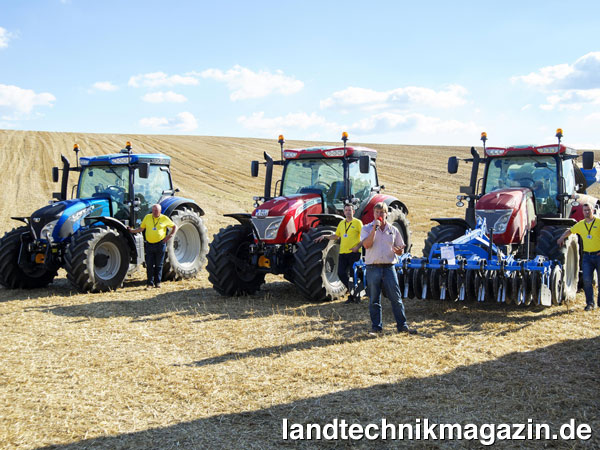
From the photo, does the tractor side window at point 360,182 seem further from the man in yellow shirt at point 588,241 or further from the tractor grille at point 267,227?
the man in yellow shirt at point 588,241

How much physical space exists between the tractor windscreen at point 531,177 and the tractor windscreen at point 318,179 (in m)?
2.29

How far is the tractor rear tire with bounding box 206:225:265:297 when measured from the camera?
922 centimetres

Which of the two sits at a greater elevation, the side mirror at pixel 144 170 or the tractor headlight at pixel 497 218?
the side mirror at pixel 144 170

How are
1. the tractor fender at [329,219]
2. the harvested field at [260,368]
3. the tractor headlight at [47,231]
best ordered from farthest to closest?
the tractor headlight at [47,231] < the tractor fender at [329,219] < the harvested field at [260,368]

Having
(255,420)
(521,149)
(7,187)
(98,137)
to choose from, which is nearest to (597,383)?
(255,420)

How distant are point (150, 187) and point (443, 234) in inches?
207

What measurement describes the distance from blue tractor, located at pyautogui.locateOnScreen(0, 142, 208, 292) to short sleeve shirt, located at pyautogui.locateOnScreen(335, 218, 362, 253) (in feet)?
11.9

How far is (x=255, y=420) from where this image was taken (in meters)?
4.55

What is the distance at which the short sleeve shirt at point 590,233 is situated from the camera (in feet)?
27.0

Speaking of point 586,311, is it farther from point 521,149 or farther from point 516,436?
point 516,436

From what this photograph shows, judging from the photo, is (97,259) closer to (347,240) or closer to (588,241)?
(347,240)

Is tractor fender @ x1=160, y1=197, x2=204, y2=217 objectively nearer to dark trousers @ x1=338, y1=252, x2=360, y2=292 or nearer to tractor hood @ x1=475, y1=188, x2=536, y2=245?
dark trousers @ x1=338, y1=252, x2=360, y2=292

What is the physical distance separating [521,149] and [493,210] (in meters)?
1.61

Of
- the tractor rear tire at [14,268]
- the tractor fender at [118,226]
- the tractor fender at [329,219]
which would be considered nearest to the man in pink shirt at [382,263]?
the tractor fender at [329,219]
